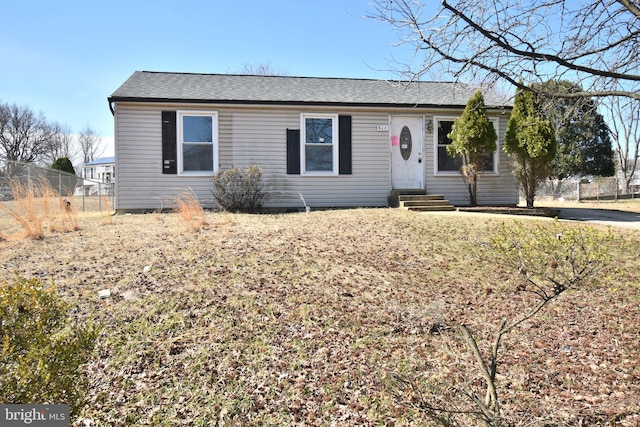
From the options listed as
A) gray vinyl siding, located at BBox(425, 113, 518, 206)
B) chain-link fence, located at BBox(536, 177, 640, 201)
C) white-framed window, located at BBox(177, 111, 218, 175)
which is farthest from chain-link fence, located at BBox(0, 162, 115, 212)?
chain-link fence, located at BBox(536, 177, 640, 201)

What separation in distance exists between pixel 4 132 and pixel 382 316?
144 feet

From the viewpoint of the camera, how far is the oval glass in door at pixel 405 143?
11156 mm

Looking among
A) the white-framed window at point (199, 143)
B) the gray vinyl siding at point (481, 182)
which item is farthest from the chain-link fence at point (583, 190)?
the white-framed window at point (199, 143)

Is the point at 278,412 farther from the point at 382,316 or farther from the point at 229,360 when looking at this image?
the point at 382,316

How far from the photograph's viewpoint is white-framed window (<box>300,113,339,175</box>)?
35.3ft

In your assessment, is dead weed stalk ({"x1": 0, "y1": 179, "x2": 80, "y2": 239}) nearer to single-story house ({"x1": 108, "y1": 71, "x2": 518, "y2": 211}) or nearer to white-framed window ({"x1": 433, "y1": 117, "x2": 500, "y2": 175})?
single-story house ({"x1": 108, "y1": 71, "x2": 518, "y2": 211})

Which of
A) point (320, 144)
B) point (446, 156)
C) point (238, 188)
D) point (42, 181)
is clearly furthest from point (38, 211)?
point (446, 156)

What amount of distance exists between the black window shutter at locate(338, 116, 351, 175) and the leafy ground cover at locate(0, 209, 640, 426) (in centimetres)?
497

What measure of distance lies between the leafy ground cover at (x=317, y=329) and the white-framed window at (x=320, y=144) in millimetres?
4910

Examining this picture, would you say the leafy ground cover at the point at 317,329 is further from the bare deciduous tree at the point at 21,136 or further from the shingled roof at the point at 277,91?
the bare deciduous tree at the point at 21,136

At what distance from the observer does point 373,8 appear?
3.57 metres

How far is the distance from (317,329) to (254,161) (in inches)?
296

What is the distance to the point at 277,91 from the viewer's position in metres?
11.4

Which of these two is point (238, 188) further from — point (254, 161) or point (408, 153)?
point (408, 153)
